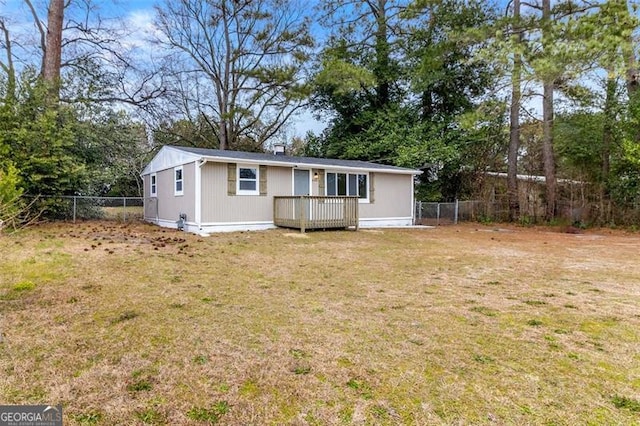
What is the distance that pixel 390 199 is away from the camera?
14.1 m

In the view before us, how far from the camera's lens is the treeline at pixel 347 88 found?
11.0m

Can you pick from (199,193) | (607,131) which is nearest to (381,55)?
(607,131)

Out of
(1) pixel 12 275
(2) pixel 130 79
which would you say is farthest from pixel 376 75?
(1) pixel 12 275

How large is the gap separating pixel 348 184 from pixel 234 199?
4.29m

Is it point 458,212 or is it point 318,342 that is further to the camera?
point 458,212

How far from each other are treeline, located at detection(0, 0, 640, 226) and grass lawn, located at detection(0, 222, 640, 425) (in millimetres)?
7439

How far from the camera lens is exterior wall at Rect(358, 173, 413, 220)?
44.4ft

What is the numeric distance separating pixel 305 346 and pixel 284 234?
7551 mm

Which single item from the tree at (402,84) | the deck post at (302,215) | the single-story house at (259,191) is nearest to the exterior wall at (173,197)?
the single-story house at (259,191)

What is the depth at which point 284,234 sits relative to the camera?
10.2 metres

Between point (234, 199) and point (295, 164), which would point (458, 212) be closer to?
point (295, 164)

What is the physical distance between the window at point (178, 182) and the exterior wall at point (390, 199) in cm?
616

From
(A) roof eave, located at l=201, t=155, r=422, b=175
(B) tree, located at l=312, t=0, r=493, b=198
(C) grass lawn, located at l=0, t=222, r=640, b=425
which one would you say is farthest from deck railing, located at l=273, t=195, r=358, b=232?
(B) tree, located at l=312, t=0, r=493, b=198

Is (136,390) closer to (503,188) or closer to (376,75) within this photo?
(503,188)
